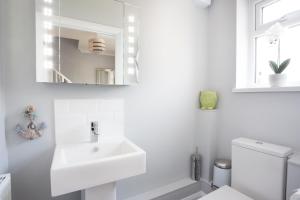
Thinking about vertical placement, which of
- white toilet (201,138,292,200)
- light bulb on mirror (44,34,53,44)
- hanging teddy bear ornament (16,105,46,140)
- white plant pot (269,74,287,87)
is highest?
light bulb on mirror (44,34,53,44)

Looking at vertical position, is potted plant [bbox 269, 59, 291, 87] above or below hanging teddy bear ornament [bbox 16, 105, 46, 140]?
above

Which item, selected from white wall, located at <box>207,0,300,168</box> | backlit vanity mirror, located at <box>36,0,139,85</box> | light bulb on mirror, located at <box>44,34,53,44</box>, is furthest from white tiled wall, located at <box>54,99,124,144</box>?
white wall, located at <box>207,0,300,168</box>

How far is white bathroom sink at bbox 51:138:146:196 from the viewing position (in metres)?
0.76

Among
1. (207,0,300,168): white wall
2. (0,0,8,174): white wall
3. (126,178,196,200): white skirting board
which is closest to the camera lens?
(0,0,8,174): white wall

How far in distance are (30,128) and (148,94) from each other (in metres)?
0.93

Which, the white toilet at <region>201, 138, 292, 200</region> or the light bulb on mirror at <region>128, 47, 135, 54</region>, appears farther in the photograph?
the light bulb on mirror at <region>128, 47, 135, 54</region>

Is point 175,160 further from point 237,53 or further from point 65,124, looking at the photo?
point 237,53

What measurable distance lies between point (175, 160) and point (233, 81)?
102cm

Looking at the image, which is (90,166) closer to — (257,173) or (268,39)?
(257,173)

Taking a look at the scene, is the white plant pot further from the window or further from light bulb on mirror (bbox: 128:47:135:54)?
light bulb on mirror (bbox: 128:47:135:54)

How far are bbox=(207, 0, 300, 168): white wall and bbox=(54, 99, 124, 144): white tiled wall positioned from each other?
1091mm

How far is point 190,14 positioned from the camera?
1.72m

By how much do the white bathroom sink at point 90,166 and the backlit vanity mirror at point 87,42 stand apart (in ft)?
1.62

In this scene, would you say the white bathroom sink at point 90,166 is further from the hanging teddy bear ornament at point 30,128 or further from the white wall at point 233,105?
the white wall at point 233,105
